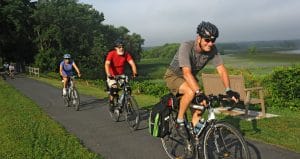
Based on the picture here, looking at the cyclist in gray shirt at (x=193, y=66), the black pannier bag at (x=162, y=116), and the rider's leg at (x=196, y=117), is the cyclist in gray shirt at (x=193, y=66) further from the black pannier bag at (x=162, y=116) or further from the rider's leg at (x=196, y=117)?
the black pannier bag at (x=162, y=116)

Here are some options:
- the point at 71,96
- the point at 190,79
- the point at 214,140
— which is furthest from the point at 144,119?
the point at 214,140

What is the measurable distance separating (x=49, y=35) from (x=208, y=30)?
63.0 m

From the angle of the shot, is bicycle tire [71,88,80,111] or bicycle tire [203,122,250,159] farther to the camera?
bicycle tire [71,88,80,111]

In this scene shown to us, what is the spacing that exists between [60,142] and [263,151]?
3.65 meters

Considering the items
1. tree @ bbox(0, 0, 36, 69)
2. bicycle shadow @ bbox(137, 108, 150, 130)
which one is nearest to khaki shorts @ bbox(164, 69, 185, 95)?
bicycle shadow @ bbox(137, 108, 150, 130)

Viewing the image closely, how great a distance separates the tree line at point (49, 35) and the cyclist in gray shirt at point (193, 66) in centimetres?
5342

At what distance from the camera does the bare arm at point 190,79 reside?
5637 mm

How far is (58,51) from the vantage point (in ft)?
221

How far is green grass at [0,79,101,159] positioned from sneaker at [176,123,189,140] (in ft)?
4.99

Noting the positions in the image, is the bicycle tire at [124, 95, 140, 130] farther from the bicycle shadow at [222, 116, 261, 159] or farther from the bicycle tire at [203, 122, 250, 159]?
the bicycle tire at [203, 122, 250, 159]

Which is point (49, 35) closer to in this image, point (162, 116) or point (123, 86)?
point (123, 86)

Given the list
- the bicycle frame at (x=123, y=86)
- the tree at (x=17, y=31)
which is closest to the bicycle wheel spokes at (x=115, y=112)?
the bicycle frame at (x=123, y=86)

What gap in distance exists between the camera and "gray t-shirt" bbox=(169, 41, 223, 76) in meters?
5.84

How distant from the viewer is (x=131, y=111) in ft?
32.8
